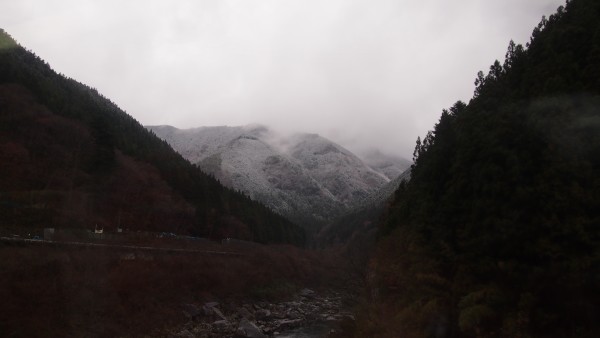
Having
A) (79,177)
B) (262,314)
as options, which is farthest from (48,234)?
(262,314)

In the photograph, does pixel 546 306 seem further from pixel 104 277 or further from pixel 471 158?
pixel 104 277

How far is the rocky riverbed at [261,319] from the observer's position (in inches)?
1407

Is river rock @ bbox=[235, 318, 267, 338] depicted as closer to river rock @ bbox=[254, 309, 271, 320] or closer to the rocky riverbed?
A: the rocky riverbed

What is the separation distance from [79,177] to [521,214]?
46795 millimetres

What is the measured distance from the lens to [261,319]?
143 ft

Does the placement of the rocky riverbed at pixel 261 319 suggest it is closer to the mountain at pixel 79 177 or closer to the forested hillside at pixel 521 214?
the forested hillside at pixel 521 214

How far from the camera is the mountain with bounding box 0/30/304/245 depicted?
150ft

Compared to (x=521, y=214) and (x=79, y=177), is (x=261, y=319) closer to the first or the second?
(x=79, y=177)

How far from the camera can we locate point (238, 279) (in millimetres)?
51281

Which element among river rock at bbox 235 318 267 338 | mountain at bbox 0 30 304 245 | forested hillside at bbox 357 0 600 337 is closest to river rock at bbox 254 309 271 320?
river rock at bbox 235 318 267 338

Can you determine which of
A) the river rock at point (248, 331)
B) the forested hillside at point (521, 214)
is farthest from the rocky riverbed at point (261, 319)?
the forested hillside at point (521, 214)

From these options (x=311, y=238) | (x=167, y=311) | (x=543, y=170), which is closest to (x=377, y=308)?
(x=543, y=170)

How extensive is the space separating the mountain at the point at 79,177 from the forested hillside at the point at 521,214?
1190 inches

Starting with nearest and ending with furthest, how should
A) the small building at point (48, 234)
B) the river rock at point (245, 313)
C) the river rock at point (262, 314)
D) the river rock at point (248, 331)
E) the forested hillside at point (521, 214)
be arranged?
the forested hillside at point (521, 214) < the small building at point (48, 234) < the river rock at point (248, 331) < the river rock at point (245, 313) < the river rock at point (262, 314)
